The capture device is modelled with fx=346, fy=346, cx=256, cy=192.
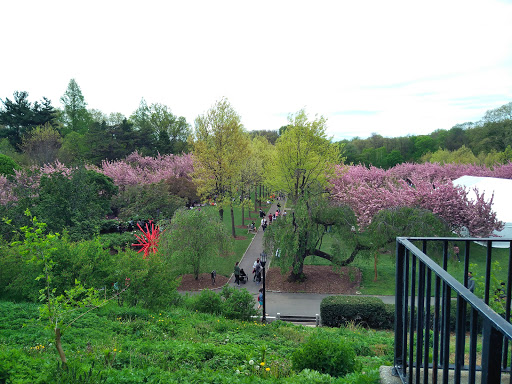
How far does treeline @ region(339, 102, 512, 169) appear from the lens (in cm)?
4697

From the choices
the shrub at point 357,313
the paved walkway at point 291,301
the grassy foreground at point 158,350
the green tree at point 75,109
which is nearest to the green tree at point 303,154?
the paved walkway at point 291,301

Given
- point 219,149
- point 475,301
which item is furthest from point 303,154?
point 475,301

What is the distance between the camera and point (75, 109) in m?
61.6

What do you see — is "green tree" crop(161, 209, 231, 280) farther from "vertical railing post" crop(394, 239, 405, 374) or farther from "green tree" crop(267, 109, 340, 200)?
"vertical railing post" crop(394, 239, 405, 374)

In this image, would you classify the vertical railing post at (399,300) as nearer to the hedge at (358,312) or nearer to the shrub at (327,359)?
the shrub at (327,359)

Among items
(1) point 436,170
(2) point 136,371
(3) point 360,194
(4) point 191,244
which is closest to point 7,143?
(4) point 191,244

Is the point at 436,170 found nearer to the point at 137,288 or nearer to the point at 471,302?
the point at 137,288

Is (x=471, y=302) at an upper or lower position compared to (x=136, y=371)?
upper

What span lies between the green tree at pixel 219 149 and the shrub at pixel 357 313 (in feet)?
49.8

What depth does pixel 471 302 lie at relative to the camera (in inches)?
73.4

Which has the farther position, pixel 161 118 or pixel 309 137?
pixel 161 118

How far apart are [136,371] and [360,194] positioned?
2201 centimetres

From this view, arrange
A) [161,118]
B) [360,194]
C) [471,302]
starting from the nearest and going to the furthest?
1. [471,302]
2. [360,194]
3. [161,118]

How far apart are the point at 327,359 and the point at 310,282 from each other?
13712mm
